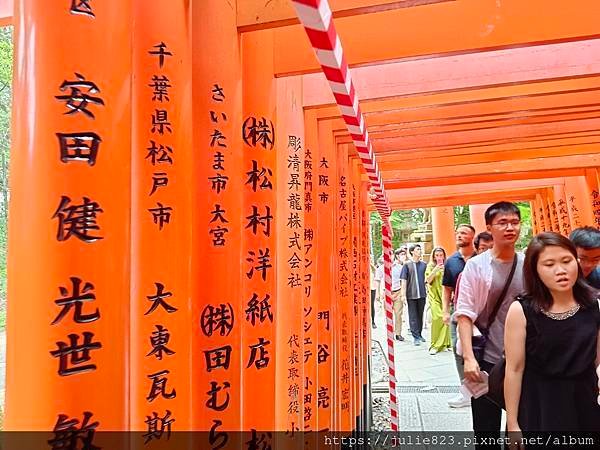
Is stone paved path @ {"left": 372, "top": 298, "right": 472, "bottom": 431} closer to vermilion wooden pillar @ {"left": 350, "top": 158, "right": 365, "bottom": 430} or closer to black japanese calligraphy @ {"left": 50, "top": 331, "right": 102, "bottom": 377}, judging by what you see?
vermilion wooden pillar @ {"left": 350, "top": 158, "right": 365, "bottom": 430}

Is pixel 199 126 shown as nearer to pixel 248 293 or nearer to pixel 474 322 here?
pixel 248 293

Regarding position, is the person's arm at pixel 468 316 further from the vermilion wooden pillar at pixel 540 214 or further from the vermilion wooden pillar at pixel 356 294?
the vermilion wooden pillar at pixel 540 214

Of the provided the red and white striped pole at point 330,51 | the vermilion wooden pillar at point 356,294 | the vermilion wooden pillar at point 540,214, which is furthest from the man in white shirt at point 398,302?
the red and white striped pole at point 330,51

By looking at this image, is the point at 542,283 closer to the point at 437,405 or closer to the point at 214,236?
the point at 214,236

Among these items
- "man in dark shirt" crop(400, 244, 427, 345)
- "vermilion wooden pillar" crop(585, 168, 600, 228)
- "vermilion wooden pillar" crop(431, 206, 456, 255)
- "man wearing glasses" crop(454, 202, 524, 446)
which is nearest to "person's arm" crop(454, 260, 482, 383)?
"man wearing glasses" crop(454, 202, 524, 446)

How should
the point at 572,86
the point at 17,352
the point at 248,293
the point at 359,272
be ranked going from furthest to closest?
the point at 359,272 → the point at 572,86 → the point at 248,293 → the point at 17,352

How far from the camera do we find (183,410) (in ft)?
4.75

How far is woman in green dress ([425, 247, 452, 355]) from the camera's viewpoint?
9.57 meters

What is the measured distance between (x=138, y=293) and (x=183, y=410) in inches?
14.9

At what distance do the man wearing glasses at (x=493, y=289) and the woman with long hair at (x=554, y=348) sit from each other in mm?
697

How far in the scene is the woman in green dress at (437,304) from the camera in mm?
9570

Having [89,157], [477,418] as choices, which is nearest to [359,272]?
[477,418]

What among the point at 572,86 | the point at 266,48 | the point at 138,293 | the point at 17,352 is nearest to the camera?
the point at 17,352

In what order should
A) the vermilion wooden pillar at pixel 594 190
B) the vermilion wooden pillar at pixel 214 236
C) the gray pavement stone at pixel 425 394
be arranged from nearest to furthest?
1. the vermilion wooden pillar at pixel 214 236
2. the gray pavement stone at pixel 425 394
3. the vermilion wooden pillar at pixel 594 190
